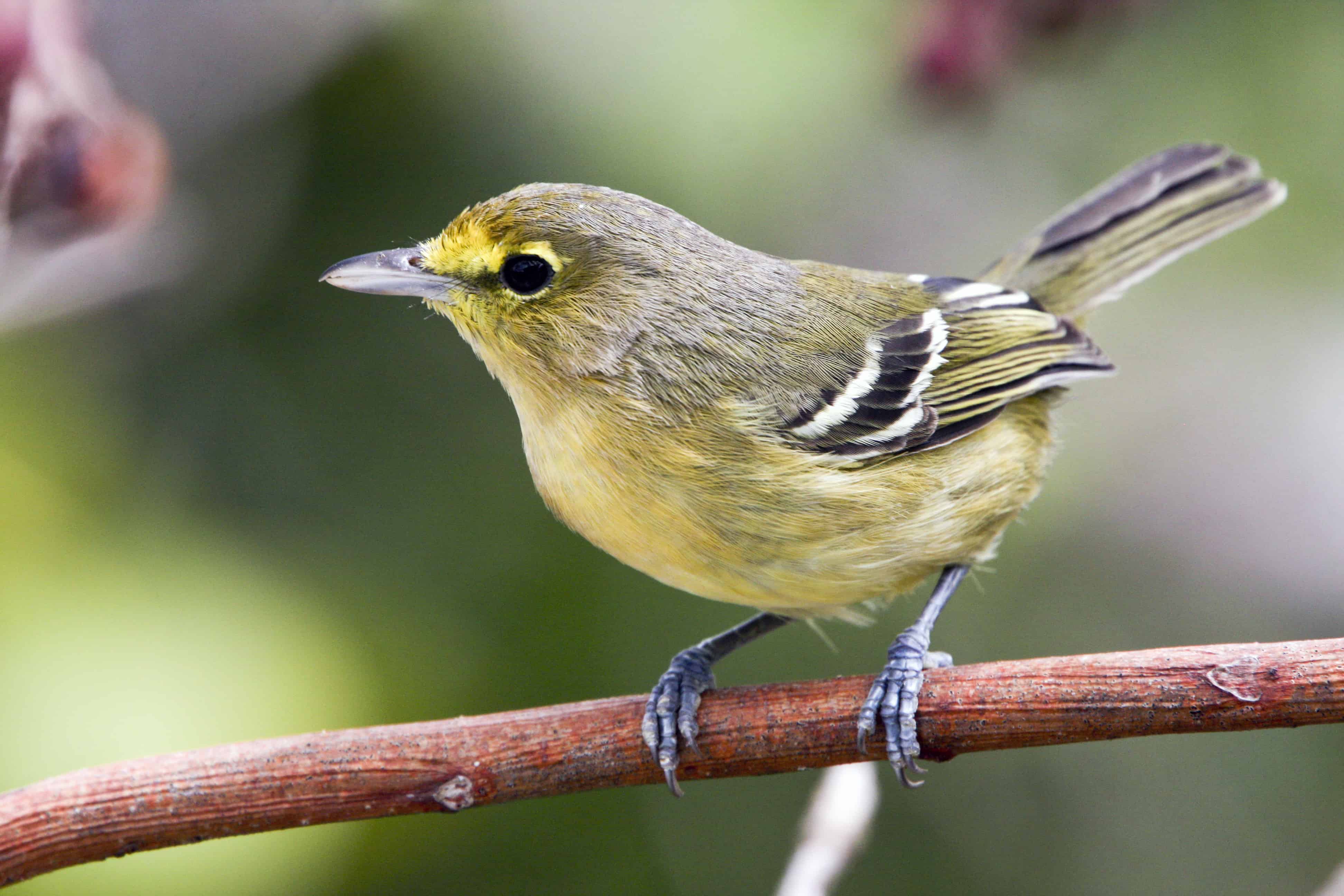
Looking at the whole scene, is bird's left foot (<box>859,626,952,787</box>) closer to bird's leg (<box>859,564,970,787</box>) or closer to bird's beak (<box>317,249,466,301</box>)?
bird's leg (<box>859,564,970,787</box>)

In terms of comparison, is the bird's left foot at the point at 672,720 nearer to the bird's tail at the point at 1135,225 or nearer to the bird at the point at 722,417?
the bird at the point at 722,417

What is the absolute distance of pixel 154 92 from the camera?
359 cm

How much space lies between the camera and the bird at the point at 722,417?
2283 mm

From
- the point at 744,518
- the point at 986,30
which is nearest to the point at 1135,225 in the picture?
the point at 986,30

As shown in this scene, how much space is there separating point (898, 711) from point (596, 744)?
545mm

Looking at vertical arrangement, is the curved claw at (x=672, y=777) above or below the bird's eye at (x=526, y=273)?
below

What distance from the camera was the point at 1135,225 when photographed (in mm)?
3408

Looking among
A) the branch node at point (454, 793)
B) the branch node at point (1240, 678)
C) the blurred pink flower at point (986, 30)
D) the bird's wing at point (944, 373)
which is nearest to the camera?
the branch node at point (1240, 678)

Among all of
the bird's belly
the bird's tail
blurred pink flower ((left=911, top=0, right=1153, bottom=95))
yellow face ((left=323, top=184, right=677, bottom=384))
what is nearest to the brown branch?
the bird's belly

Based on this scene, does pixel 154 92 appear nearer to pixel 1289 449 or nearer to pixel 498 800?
pixel 498 800

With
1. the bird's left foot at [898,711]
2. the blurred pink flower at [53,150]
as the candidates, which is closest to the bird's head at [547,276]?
the blurred pink flower at [53,150]

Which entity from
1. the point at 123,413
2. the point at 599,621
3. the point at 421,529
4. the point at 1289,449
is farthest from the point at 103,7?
the point at 1289,449

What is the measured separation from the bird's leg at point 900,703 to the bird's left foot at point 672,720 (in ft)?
1.04

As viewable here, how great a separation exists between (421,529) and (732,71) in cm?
164
